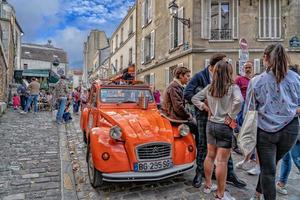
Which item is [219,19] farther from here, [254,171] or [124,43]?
[124,43]

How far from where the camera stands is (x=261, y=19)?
48.3 ft

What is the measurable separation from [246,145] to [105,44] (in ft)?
168

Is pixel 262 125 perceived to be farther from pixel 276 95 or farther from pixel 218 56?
pixel 218 56

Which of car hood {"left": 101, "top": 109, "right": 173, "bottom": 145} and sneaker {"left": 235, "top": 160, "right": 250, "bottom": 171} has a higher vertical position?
car hood {"left": 101, "top": 109, "right": 173, "bottom": 145}

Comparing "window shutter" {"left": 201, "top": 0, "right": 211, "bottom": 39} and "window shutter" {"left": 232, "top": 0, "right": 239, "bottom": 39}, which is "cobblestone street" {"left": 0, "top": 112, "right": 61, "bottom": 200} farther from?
"window shutter" {"left": 232, "top": 0, "right": 239, "bottom": 39}

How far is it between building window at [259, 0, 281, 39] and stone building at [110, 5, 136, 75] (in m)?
Result: 12.7

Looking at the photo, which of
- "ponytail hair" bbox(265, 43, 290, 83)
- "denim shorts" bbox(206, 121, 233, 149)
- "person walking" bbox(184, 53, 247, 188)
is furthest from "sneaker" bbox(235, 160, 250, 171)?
"ponytail hair" bbox(265, 43, 290, 83)

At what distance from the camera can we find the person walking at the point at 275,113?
3.04 meters

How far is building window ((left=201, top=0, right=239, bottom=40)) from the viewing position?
1476 centimetres

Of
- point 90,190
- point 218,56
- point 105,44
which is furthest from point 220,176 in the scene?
point 105,44

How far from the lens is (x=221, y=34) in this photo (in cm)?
1496

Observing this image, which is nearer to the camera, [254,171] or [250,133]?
[250,133]

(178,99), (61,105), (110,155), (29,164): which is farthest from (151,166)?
(61,105)

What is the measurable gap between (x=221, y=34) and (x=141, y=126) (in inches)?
460
